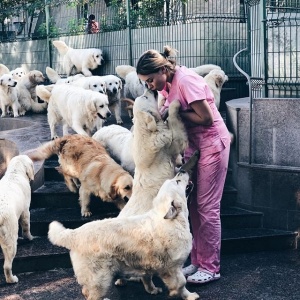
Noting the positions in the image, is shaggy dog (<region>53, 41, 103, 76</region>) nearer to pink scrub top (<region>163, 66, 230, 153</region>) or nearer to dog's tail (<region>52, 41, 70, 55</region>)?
dog's tail (<region>52, 41, 70, 55</region>)

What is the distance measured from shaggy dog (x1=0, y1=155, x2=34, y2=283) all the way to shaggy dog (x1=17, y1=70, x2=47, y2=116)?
7515 millimetres

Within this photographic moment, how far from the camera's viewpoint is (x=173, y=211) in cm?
477

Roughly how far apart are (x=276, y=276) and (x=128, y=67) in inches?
284

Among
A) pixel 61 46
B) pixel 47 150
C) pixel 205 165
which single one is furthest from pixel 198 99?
pixel 61 46

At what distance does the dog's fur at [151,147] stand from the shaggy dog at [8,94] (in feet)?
27.3

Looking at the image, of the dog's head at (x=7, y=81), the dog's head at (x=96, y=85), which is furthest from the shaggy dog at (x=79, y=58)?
the dog's head at (x=96, y=85)

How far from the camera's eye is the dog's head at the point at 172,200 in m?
4.77

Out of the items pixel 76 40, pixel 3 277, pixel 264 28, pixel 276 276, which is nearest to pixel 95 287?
pixel 3 277

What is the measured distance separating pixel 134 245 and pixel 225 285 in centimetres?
122

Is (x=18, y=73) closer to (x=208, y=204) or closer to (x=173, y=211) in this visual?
(x=208, y=204)

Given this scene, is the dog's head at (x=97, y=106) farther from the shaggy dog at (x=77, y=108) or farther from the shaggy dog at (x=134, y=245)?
the shaggy dog at (x=134, y=245)

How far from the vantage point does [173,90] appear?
5352mm

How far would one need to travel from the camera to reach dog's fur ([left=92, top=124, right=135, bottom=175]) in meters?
7.18

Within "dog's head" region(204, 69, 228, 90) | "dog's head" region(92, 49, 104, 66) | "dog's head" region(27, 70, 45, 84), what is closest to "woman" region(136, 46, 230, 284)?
"dog's head" region(204, 69, 228, 90)
